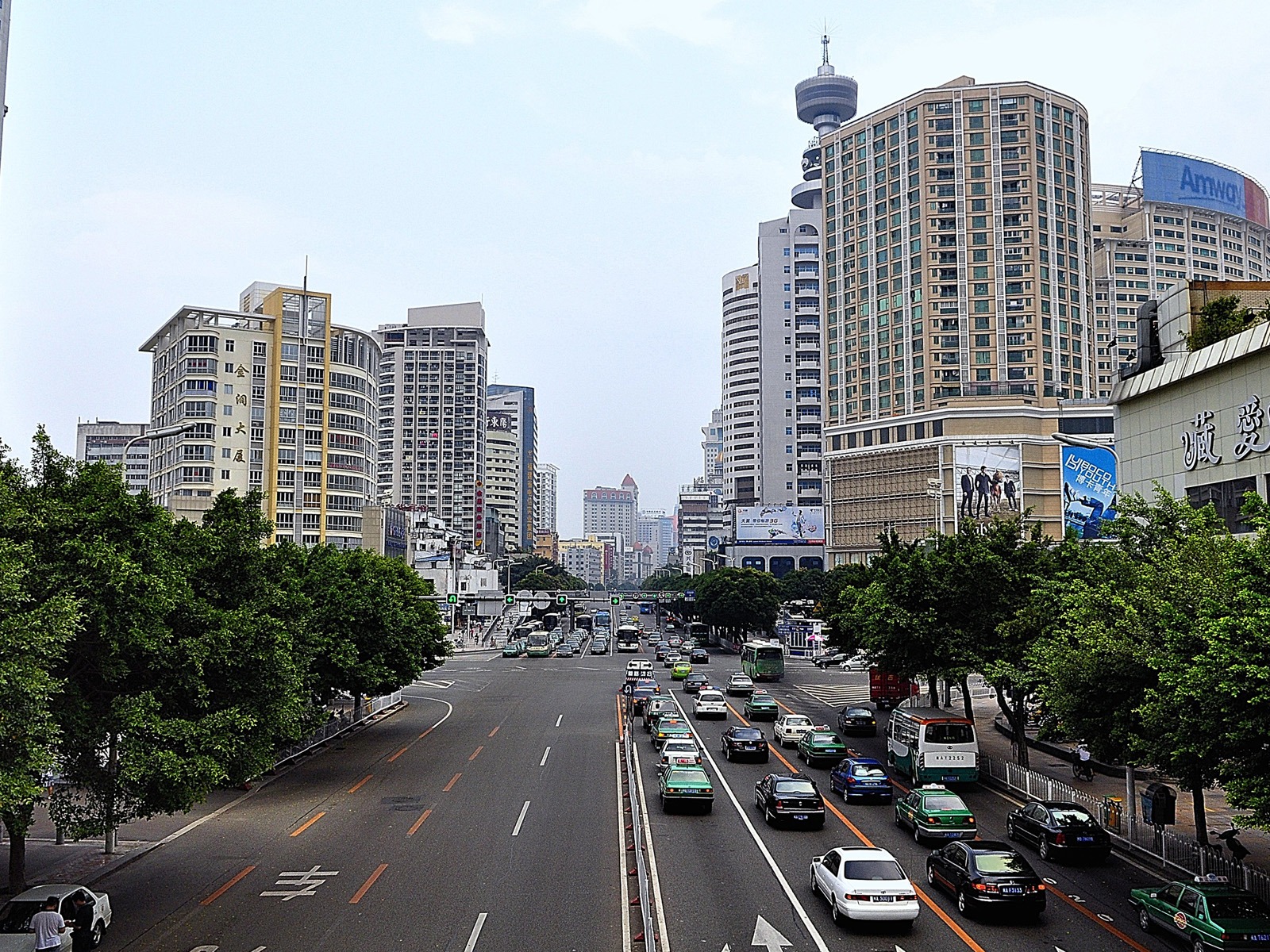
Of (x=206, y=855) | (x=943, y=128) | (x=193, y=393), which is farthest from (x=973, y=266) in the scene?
(x=206, y=855)

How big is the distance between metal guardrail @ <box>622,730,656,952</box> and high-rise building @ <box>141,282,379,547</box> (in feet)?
238

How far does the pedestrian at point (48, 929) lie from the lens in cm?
1716

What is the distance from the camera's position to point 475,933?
19359 millimetres

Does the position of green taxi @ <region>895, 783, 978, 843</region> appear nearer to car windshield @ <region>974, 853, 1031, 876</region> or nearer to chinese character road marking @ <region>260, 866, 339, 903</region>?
car windshield @ <region>974, 853, 1031, 876</region>

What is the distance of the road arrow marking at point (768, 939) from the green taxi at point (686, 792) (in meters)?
10.4

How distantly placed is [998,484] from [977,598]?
68.7m

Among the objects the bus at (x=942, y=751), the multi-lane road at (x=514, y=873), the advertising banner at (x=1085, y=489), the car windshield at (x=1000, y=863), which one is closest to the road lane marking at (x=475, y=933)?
the multi-lane road at (x=514, y=873)

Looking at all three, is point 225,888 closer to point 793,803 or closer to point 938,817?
point 793,803

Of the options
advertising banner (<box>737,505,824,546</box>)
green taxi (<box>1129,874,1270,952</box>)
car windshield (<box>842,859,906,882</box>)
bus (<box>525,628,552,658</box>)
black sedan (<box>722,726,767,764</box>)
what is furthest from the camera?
advertising banner (<box>737,505,824,546</box>)

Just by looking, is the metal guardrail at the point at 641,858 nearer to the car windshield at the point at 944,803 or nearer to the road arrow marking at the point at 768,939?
the road arrow marking at the point at 768,939

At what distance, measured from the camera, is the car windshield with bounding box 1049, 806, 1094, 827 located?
981 inches

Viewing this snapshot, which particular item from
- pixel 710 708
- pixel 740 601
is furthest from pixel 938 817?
pixel 740 601

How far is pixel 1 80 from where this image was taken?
7781 cm

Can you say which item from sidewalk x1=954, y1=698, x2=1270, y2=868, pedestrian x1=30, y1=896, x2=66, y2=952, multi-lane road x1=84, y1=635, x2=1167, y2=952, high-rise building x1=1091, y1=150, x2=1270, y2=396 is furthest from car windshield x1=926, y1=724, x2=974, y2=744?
high-rise building x1=1091, y1=150, x2=1270, y2=396
